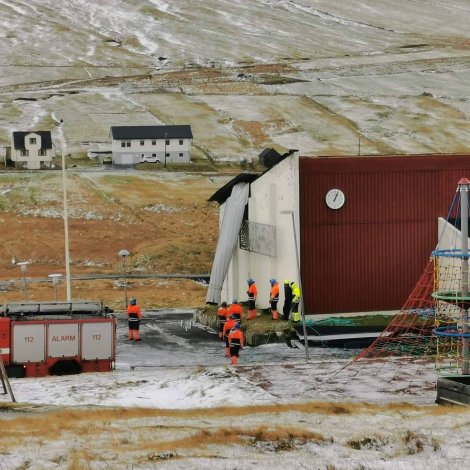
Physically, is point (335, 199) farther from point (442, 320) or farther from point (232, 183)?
point (232, 183)

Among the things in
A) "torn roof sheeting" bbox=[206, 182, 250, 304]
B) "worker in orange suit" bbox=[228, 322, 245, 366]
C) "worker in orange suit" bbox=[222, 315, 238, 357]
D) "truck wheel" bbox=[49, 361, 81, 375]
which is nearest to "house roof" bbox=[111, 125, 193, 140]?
"torn roof sheeting" bbox=[206, 182, 250, 304]

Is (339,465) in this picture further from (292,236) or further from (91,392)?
(292,236)

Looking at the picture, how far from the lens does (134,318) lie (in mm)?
38750

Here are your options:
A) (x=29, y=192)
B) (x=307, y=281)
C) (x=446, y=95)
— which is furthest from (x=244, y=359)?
(x=446, y=95)

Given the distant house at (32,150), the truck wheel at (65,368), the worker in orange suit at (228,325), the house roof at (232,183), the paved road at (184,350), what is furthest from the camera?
the distant house at (32,150)

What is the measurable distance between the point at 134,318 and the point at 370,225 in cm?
962

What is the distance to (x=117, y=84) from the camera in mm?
168000

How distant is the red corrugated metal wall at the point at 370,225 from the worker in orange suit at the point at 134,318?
Answer: 6390 mm

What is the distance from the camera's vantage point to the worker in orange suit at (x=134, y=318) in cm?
3828

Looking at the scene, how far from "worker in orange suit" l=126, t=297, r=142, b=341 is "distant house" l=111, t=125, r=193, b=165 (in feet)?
243

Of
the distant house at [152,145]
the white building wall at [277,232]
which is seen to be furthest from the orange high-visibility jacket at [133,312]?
the distant house at [152,145]

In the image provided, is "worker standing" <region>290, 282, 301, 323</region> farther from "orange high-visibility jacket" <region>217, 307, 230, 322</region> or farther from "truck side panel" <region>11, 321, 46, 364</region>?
"truck side panel" <region>11, 321, 46, 364</region>

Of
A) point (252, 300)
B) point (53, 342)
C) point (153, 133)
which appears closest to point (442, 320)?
point (252, 300)

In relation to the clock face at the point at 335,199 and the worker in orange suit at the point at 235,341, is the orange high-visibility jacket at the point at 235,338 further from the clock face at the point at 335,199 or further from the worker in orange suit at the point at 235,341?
the clock face at the point at 335,199
